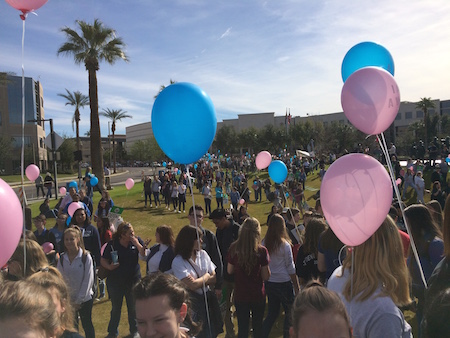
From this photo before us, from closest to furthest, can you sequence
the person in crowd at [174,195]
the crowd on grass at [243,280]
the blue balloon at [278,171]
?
1. the crowd on grass at [243,280]
2. the blue balloon at [278,171]
3. the person in crowd at [174,195]

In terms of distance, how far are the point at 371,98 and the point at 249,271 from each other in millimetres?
2262

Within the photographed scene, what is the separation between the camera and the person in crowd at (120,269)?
4.85m

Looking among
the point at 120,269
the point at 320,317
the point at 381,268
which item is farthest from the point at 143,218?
the point at 320,317

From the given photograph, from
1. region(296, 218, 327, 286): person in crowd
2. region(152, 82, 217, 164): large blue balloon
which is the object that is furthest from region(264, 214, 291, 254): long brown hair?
region(152, 82, 217, 164): large blue balloon

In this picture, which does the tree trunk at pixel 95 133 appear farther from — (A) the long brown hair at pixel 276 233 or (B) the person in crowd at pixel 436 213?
(B) the person in crowd at pixel 436 213

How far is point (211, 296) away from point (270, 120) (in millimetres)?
85593

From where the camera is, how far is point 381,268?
201 cm

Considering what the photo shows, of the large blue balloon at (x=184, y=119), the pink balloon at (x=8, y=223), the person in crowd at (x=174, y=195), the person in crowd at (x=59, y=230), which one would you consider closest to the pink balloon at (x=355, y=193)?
the large blue balloon at (x=184, y=119)

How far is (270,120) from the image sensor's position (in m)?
87.4

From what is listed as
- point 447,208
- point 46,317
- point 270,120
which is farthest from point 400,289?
point 270,120

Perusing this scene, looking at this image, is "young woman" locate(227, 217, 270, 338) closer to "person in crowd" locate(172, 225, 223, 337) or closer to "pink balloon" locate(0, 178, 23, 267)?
"person in crowd" locate(172, 225, 223, 337)

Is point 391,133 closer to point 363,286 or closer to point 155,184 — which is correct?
point 155,184

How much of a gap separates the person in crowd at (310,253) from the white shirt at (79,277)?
2.63 metres

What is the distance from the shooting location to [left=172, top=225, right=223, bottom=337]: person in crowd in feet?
11.7
